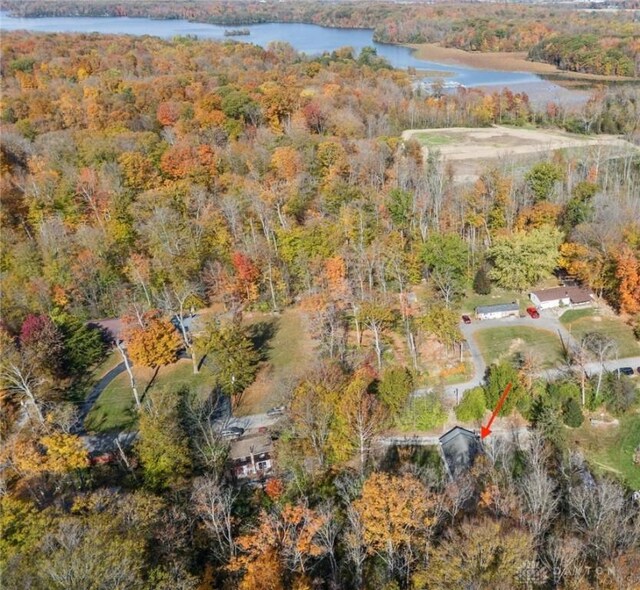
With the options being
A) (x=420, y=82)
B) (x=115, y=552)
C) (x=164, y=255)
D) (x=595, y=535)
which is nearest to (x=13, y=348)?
(x=164, y=255)

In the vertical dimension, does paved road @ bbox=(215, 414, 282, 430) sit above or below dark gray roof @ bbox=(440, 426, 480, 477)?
below

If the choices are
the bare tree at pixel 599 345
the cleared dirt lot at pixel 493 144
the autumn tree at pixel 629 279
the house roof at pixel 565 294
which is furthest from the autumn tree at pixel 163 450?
the cleared dirt lot at pixel 493 144

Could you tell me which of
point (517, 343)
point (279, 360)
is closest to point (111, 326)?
point (279, 360)

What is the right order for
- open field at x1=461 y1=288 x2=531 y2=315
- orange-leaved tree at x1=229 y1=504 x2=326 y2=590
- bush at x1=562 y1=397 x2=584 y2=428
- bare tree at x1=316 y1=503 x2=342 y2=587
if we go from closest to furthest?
orange-leaved tree at x1=229 y1=504 x2=326 y2=590 < bare tree at x1=316 y1=503 x2=342 y2=587 < bush at x1=562 y1=397 x2=584 y2=428 < open field at x1=461 y1=288 x2=531 y2=315

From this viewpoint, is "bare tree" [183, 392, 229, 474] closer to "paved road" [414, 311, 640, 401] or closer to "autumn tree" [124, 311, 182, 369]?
"autumn tree" [124, 311, 182, 369]

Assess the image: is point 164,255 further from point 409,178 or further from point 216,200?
point 409,178

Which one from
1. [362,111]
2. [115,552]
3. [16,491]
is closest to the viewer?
[115,552]

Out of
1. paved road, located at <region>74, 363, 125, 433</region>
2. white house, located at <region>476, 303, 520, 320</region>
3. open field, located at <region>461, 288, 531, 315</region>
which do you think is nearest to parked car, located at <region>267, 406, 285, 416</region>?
paved road, located at <region>74, 363, 125, 433</region>

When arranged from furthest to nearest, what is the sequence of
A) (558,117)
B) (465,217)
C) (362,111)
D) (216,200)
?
(558,117)
(362,111)
(216,200)
(465,217)

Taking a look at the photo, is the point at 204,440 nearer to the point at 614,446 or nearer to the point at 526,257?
the point at 614,446
